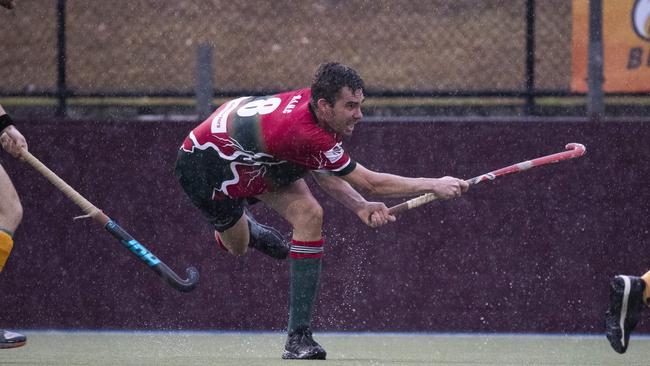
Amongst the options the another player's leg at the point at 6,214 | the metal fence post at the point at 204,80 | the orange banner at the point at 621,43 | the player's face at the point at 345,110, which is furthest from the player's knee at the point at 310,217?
the orange banner at the point at 621,43

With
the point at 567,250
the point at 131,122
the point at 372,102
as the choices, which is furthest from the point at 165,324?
the point at 567,250

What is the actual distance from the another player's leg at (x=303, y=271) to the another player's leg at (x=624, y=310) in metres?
1.35

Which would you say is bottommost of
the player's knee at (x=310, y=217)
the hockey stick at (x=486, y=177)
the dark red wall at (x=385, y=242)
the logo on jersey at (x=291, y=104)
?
the dark red wall at (x=385, y=242)

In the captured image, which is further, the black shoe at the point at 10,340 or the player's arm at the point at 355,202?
the player's arm at the point at 355,202

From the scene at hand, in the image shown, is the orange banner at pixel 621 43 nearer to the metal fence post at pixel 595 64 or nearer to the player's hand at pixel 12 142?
the metal fence post at pixel 595 64

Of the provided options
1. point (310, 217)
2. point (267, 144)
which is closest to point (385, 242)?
point (310, 217)

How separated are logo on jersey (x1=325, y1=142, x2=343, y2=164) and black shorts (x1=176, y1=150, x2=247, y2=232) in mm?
633

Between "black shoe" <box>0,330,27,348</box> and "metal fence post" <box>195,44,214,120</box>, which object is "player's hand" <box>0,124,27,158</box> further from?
"metal fence post" <box>195,44,214,120</box>

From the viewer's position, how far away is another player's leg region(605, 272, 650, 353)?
17.9ft

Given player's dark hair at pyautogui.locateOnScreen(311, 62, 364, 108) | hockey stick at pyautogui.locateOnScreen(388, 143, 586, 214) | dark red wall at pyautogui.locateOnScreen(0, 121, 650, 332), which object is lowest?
dark red wall at pyautogui.locateOnScreen(0, 121, 650, 332)

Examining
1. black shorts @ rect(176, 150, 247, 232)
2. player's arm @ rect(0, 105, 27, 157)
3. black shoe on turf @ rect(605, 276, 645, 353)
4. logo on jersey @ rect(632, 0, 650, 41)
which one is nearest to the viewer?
black shoe on turf @ rect(605, 276, 645, 353)

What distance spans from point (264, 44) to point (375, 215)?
2151 mm

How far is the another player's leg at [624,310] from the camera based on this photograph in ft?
17.9

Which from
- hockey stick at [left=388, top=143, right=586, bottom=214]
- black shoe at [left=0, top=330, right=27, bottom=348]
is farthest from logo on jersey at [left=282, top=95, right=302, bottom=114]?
black shoe at [left=0, top=330, right=27, bottom=348]
